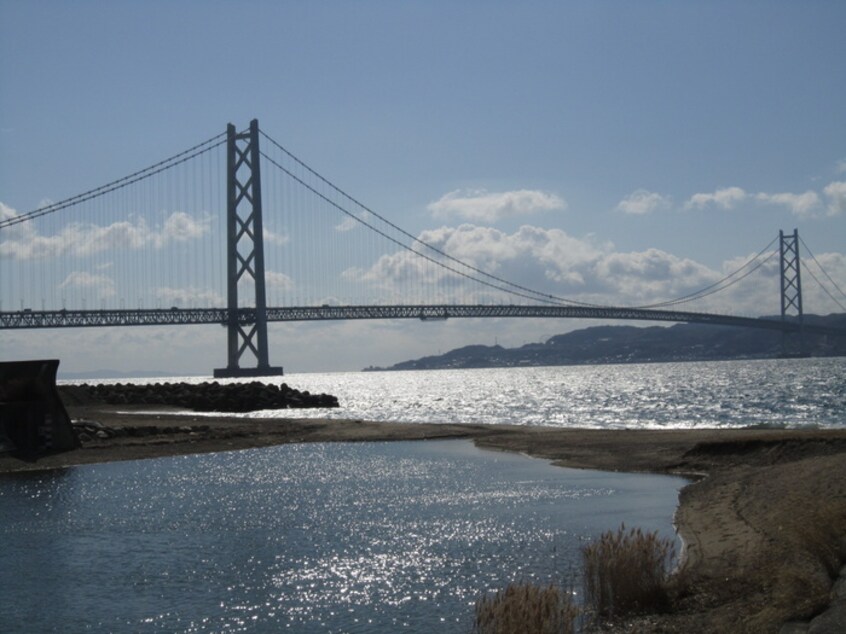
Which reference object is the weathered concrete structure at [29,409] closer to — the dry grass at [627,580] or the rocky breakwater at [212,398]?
the dry grass at [627,580]

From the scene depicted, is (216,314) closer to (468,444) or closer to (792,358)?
(468,444)

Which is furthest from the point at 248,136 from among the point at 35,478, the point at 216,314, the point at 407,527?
the point at 407,527

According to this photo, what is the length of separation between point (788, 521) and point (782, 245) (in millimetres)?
135649

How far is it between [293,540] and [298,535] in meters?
0.42

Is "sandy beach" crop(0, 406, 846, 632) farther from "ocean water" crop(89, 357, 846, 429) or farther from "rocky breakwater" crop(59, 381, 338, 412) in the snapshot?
"rocky breakwater" crop(59, 381, 338, 412)

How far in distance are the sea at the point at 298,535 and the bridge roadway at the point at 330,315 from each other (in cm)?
5690

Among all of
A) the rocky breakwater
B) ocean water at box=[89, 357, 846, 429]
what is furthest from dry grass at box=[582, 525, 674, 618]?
the rocky breakwater

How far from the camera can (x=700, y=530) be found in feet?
48.1

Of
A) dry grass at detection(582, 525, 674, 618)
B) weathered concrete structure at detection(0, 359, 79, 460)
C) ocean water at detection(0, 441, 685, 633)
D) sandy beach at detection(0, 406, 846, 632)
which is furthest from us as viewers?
weathered concrete structure at detection(0, 359, 79, 460)

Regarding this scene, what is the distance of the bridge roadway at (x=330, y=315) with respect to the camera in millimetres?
81062

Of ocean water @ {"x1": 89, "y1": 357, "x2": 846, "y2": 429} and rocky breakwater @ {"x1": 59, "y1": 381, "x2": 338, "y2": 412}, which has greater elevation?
rocky breakwater @ {"x1": 59, "y1": 381, "x2": 338, "y2": 412}

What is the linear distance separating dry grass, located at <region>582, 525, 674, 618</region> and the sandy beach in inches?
8.9

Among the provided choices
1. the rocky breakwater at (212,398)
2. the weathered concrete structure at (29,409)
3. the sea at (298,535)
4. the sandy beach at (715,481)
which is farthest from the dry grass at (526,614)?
the rocky breakwater at (212,398)

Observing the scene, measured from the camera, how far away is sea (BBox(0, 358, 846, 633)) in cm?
1120
